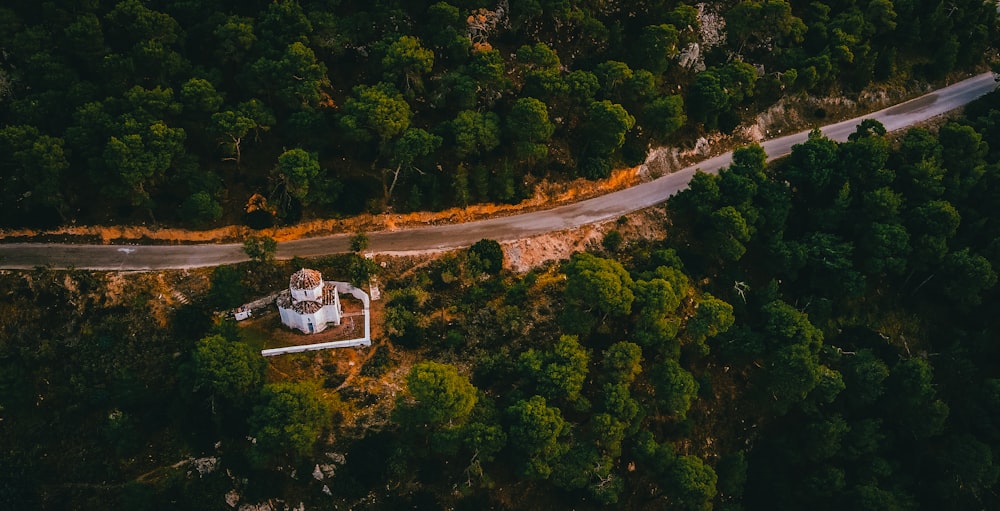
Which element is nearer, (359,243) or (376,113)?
(376,113)

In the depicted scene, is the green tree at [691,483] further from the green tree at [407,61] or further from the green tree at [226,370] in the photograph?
the green tree at [407,61]

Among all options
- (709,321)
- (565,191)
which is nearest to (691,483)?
(709,321)

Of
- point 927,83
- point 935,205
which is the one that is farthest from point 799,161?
point 927,83

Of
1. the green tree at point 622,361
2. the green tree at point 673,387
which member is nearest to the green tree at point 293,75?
the green tree at point 622,361

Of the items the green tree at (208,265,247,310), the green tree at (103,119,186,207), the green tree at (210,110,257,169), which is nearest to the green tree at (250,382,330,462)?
the green tree at (208,265,247,310)

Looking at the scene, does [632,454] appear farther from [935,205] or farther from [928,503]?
[935,205]

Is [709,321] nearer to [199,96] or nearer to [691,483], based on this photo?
[691,483]
